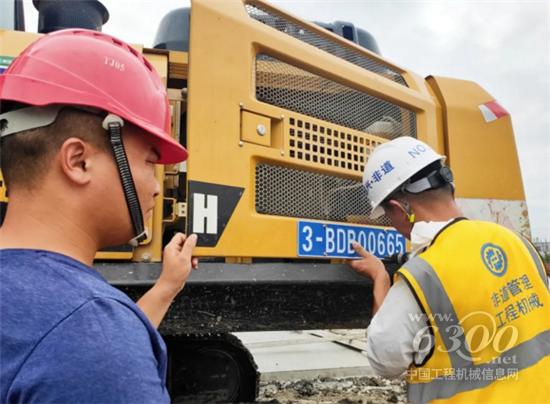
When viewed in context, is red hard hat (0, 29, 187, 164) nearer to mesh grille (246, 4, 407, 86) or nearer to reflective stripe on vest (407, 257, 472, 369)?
reflective stripe on vest (407, 257, 472, 369)

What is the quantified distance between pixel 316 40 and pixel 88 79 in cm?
186

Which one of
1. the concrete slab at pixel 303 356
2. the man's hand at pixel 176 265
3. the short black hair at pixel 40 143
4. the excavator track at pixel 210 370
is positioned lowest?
the concrete slab at pixel 303 356

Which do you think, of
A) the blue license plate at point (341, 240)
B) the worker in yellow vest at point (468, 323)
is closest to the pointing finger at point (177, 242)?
the blue license plate at point (341, 240)

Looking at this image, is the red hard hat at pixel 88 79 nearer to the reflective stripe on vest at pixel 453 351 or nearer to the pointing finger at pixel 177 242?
the pointing finger at pixel 177 242

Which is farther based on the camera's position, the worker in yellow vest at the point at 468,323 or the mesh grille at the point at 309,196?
the mesh grille at the point at 309,196

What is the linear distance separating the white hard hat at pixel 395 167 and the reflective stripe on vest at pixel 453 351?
500 millimetres

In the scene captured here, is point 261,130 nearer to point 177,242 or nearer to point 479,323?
point 177,242

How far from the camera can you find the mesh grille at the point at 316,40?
2.41m

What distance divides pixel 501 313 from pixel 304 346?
436 centimetres

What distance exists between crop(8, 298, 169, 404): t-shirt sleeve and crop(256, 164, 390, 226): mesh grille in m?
1.52

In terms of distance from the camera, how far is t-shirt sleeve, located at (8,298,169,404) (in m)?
0.64

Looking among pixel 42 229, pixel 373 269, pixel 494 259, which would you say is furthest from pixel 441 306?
pixel 42 229

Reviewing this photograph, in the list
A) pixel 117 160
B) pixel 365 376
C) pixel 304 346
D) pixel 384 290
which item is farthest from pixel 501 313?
pixel 304 346

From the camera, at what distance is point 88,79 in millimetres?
926
